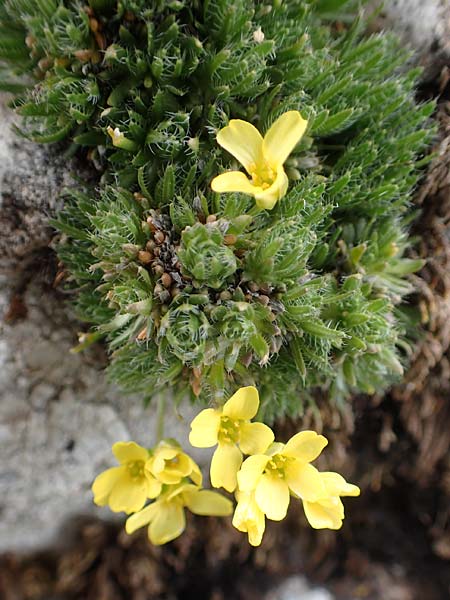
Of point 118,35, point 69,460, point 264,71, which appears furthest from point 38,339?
point 264,71

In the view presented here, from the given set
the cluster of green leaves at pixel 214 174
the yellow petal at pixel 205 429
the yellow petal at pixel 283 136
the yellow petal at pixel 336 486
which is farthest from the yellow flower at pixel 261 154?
the yellow petal at pixel 336 486

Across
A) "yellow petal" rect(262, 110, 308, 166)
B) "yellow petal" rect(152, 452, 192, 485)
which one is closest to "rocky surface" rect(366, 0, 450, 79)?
"yellow petal" rect(262, 110, 308, 166)

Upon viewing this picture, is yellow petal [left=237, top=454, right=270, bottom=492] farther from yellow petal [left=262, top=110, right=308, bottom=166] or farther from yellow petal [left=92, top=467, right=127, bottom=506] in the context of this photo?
yellow petal [left=262, top=110, right=308, bottom=166]

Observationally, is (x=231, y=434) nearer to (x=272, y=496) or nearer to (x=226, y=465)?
(x=226, y=465)

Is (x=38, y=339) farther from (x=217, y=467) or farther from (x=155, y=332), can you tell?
(x=217, y=467)

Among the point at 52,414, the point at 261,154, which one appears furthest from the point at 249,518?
the point at 52,414

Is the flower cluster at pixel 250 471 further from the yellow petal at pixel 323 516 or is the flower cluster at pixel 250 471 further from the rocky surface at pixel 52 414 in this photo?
the rocky surface at pixel 52 414
